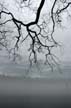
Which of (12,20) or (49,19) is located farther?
(49,19)

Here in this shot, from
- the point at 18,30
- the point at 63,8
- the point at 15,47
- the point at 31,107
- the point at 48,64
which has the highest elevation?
the point at 63,8

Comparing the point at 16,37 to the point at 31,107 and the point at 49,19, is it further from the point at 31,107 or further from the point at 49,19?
the point at 31,107

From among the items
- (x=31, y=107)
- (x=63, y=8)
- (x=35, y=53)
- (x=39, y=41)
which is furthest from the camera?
(x=31, y=107)

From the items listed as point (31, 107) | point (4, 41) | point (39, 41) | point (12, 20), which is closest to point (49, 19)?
Answer: point (39, 41)

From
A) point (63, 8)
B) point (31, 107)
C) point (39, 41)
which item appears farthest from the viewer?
point (31, 107)

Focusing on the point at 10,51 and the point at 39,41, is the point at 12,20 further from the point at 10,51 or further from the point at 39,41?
the point at 10,51

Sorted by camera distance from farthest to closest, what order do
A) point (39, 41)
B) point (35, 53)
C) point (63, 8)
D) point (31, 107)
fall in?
point (31, 107), point (35, 53), point (39, 41), point (63, 8)

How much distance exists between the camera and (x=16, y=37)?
10.4 metres

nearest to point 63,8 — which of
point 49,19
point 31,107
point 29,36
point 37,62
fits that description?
point 49,19

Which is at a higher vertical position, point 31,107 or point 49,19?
point 49,19

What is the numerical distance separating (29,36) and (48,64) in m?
2.17

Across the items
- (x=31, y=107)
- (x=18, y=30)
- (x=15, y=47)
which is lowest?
(x=31, y=107)

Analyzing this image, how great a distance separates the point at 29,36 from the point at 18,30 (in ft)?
1.71

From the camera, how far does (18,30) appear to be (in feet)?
32.6
